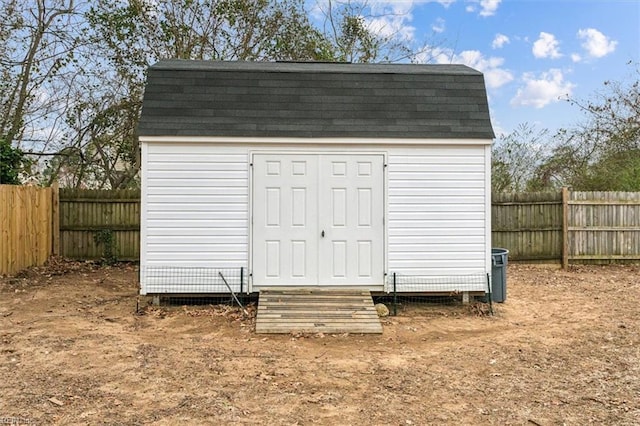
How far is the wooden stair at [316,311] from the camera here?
223 inches

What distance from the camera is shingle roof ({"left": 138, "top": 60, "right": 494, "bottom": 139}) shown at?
6.61m

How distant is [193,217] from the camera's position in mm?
6621

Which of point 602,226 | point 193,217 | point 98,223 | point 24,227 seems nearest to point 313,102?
point 193,217

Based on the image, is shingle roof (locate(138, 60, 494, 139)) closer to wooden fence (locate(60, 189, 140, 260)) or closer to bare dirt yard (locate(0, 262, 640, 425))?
bare dirt yard (locate(0, 262, 640, 425))

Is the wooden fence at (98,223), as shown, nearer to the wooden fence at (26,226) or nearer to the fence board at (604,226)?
the wooden fence at (26,226)

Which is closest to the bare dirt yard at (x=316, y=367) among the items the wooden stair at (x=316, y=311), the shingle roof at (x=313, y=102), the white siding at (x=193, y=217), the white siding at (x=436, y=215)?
the wooden stair at (x=316, y=311)

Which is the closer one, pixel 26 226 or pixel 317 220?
pixel 317 220

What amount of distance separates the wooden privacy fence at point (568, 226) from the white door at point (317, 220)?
512cm

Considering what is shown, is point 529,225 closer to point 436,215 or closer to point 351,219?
point 436,215

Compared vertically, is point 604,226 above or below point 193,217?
below

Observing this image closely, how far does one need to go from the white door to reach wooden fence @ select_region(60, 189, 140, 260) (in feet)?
17.6

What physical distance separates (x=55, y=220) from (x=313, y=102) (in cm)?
711

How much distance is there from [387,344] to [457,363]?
90 centimetres

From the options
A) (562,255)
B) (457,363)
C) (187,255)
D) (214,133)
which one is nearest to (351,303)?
(457,363)
